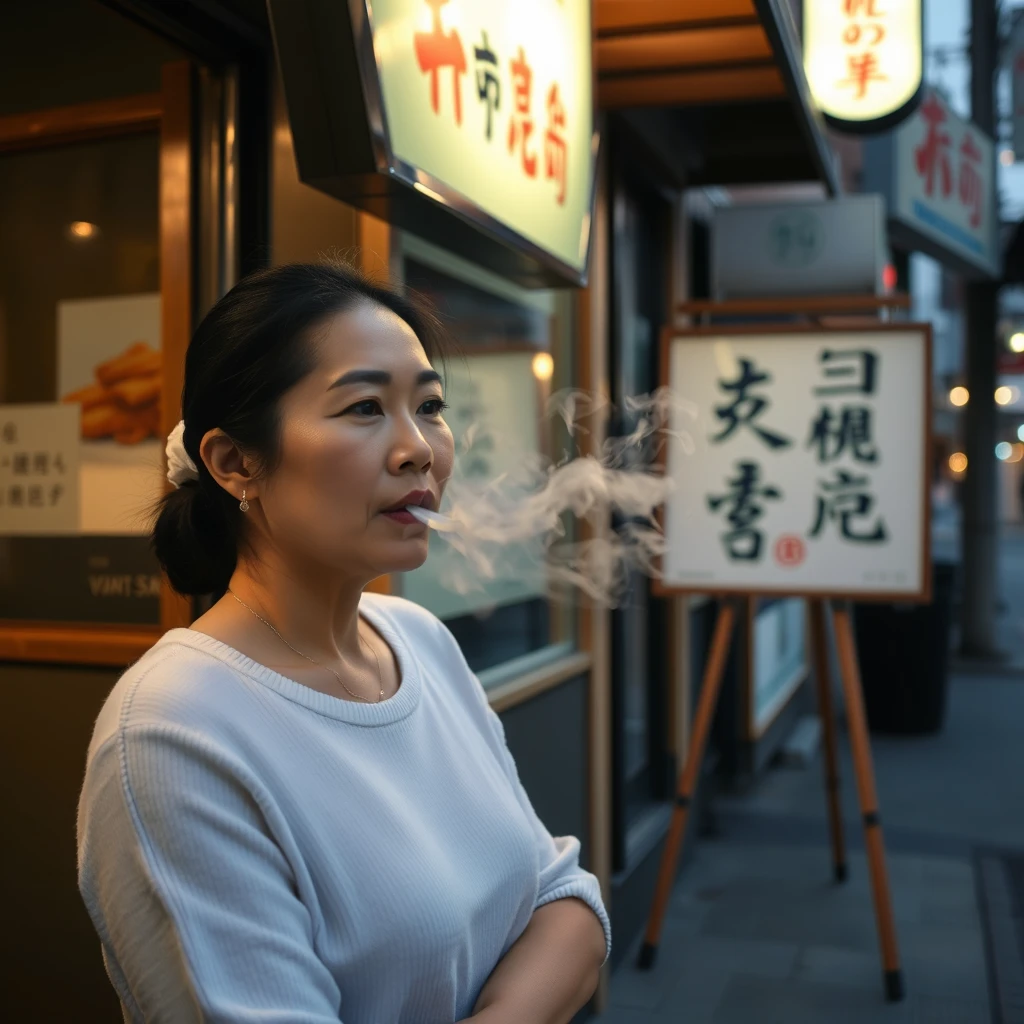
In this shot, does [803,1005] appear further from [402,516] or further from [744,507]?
[402,516]

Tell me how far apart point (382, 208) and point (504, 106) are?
476mm

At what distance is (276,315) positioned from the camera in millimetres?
1286

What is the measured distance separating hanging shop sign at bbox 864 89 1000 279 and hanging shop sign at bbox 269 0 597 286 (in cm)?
444

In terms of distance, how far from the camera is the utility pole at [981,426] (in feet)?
34.0

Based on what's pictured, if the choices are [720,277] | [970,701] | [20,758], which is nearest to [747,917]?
[720,277]

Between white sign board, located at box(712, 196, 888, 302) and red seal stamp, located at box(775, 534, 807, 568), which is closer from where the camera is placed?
red seal stamp, located at box(775, 534, 807, 568)

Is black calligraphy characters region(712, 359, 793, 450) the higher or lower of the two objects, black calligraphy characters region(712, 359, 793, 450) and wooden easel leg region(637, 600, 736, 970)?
the higher

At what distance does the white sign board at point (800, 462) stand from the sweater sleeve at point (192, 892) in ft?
10.0

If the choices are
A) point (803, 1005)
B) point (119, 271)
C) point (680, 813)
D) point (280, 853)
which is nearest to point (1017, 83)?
point (680, 813)

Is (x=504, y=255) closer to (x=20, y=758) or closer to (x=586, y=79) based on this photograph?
(x=586, y=79)

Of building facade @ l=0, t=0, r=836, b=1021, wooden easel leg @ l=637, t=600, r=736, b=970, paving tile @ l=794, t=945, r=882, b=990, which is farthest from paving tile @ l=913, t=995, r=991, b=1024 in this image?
building facade @ l=0, t=0, r=836, b=1021

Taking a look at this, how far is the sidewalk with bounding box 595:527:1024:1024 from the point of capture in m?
3.71

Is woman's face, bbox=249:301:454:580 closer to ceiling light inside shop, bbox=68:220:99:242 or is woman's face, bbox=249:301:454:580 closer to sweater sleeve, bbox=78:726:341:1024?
sweater sleeve, bbox=78:726:341:1024

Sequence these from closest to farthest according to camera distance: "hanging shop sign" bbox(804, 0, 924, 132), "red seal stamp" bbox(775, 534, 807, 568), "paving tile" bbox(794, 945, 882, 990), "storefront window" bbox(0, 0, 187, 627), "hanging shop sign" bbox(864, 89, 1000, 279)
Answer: "storefront window" bbox(0, 0, 187, 627), "paving tile" bbox(794, 945, 882, 990), "red seal stamp" bbox(775, 534, 807, 568), "hanging shop sign" bbox(804, 0, 924, 132), "hanging shop sign" bbox(864, 89, 1000, 279)
